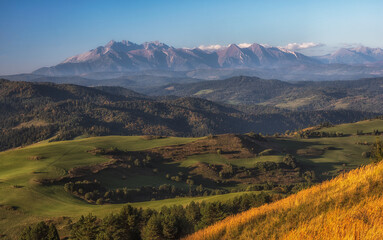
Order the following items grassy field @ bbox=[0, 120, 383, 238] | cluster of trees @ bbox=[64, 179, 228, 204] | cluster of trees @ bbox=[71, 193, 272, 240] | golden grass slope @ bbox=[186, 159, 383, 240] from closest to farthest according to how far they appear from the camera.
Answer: golden grass slope @ bbox=[186, 159, 383, 240] → cluster of trees @ bbox=[71, 193, 272, 240] → grassy field @ bbox=[0, 120, 383, 238] → cluster of trees @ bbox=[64, 179, 228, 204]

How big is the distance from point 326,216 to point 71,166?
352ft

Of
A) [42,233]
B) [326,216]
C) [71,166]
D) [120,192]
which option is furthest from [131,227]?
[71,166]

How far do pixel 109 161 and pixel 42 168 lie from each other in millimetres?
27600

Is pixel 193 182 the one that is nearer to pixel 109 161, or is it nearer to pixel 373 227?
pixel 109 161

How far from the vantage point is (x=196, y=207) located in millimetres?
53750

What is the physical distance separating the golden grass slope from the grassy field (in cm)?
4914

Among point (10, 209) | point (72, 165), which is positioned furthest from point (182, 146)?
point (10, 209)

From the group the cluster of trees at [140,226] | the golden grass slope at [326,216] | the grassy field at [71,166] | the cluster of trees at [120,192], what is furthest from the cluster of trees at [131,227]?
the cluster of trees at [120,192]

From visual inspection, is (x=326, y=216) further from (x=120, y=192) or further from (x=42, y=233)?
(x=120, y=192)

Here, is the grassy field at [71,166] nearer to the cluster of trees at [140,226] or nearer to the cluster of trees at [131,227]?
the cluster of trees at [131,227]

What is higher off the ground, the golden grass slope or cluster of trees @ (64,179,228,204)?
the golden grass slope

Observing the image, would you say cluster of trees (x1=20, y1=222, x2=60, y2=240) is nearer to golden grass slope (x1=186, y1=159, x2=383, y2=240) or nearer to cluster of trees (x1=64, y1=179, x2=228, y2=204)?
golden grass slope (x1=186, y1=159, x2=383, y2=240)

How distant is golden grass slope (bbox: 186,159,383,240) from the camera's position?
32.7ft

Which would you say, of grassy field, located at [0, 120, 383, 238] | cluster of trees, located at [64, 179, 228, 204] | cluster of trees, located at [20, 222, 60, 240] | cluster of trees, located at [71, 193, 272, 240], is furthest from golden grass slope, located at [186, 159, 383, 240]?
cluster of trees, located at [64, 179, 228, 204]
